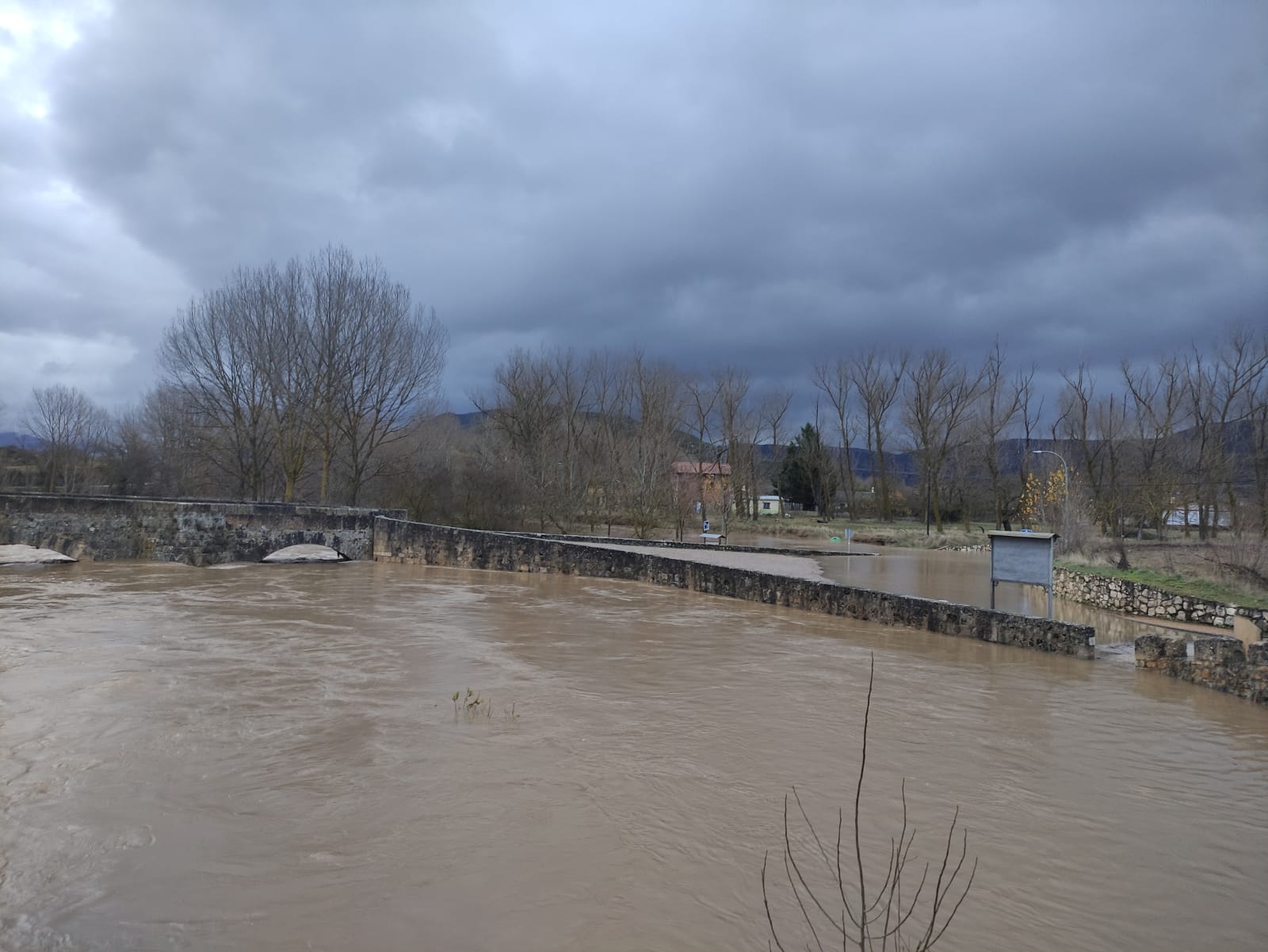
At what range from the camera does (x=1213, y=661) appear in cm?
912

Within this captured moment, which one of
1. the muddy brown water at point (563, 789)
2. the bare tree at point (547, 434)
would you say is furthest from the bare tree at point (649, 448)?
the muddy brown water at point (563, 789)

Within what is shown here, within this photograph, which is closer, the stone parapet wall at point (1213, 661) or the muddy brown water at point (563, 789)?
the muddy brown water at point (563, 789)

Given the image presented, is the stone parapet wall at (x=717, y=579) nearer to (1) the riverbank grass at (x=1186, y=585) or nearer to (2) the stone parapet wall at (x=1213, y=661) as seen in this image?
(2) the stone parapet wall at (x=1213, y=661)

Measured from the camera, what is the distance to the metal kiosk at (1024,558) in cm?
1201

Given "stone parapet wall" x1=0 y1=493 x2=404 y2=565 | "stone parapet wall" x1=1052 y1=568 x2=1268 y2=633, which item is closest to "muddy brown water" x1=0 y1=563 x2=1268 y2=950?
"stone parapet wall" x1=1052 y1=568 x2=1268 y2=633

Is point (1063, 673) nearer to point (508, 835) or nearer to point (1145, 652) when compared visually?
point (1145, 652)

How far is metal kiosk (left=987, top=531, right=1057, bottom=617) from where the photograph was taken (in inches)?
473

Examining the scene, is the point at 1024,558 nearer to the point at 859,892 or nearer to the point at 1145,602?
the point at 1145,602

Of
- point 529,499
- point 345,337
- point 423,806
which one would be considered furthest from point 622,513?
point 423,806

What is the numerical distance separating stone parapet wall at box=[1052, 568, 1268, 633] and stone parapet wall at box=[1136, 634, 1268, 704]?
182cm

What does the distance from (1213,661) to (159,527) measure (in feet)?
78.4

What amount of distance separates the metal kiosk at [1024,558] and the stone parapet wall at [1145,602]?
2.50 m

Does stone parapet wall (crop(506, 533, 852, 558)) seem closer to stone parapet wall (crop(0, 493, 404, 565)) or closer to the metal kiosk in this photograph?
stone parapet wall (crop(0, 493, 404, 565))

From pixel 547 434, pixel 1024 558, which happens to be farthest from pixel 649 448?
pixel 1024 558
